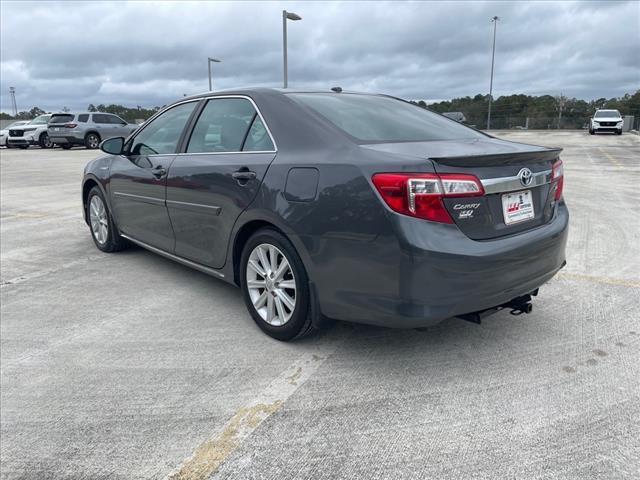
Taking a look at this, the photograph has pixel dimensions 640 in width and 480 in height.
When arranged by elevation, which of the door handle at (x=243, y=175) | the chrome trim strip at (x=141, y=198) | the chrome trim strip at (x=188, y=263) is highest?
the door handle at (x=243, y=175)

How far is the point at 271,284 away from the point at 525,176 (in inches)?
62.4

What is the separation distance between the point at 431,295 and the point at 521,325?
1.26 meters

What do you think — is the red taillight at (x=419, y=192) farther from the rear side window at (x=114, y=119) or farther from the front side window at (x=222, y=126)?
the rear side window at (x=114, y=119)

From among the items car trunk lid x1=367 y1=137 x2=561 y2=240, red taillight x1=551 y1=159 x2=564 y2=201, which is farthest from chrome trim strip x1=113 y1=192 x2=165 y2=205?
red taillight x1=551 y1=159 x2=564 y2=201

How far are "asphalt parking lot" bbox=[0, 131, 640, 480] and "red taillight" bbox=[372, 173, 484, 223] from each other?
92 centimetres

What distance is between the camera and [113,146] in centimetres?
489

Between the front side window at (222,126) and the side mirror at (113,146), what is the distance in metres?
1.23

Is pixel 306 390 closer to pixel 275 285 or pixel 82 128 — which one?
pixel 275 285

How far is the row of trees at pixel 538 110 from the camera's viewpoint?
155 ft

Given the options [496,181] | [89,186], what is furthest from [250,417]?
[89,186]

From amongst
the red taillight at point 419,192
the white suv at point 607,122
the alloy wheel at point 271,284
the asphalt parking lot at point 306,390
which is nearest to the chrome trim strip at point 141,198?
the asphalt parking lot at point 306,390

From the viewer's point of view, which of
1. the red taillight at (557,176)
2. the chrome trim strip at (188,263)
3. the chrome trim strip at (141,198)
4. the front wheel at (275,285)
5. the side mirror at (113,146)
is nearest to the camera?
the front wheel at (275,285)

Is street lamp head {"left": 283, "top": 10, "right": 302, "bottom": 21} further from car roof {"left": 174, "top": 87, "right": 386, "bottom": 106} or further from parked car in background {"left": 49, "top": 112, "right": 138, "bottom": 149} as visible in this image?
car roof {"left": 174, "top": 87, "right": 386, "bottom": 106}

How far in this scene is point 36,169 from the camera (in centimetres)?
1527
